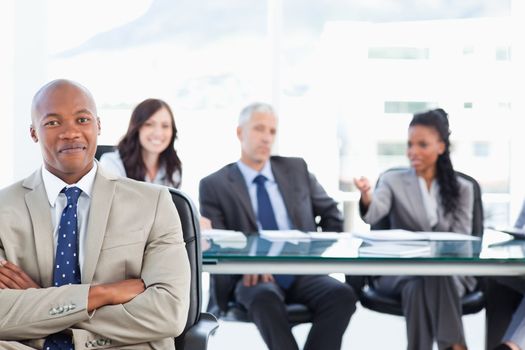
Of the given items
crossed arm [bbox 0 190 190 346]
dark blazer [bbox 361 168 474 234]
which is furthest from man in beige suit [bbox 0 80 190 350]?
dark blazer [bbox 361 168 474 234]

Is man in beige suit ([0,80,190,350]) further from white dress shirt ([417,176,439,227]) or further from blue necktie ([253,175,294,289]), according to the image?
white dress shirt ([417,176,439,227])

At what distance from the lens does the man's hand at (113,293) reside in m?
2.01

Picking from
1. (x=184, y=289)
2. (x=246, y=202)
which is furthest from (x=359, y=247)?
(x=184, y=289)

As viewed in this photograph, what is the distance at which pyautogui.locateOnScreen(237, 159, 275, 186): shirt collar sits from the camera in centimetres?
412

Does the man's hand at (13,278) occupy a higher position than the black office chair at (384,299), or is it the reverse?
the man's hand at (13,278)

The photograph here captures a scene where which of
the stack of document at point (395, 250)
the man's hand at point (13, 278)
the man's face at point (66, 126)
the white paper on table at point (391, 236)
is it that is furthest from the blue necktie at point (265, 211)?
the man's hand at point (13, 278)

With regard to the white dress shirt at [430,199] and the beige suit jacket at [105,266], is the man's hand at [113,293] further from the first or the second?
the white dress shirt at [430,199]

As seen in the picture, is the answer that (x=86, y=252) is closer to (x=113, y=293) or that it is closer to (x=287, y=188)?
(x=113, y=293)

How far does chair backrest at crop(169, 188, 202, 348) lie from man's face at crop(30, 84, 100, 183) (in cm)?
30

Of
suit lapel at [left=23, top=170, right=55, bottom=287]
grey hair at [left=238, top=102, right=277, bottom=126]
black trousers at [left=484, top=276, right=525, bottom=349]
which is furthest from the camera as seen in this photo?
grey hair at [left=238, top=102, right=277, bottom=126]

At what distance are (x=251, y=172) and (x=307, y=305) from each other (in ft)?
2.78

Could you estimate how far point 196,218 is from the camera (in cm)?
232

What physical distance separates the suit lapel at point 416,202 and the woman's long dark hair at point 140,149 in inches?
45.8

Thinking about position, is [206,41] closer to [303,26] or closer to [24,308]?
[303,26]
